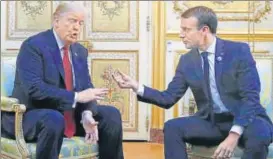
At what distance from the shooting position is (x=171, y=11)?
5.02 metres

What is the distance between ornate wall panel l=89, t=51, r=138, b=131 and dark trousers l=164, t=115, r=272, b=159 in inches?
94.9

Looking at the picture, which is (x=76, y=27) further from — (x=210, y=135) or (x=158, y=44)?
(x=158, y=44)

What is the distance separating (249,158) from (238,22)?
8.72ft

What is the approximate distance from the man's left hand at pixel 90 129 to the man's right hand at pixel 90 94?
106 mm

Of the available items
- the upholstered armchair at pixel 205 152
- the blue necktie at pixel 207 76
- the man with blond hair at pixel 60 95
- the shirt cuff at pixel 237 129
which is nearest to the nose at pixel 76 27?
the man with blond hair at pixel 60 95

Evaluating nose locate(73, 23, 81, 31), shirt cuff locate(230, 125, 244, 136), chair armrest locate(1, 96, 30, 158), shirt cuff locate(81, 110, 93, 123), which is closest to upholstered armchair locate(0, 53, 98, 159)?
chair armrest locate(1, 96, 30, 158)

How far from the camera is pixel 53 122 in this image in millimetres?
2600

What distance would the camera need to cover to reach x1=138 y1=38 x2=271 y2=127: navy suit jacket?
101 inches

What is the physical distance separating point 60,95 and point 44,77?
0.15 m

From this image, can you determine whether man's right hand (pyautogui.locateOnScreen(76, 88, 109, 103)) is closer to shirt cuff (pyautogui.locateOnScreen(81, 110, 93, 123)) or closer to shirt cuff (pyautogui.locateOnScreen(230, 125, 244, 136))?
shirt cuff (pyautogui.locateOnScreen(81, 110, 93, 123))

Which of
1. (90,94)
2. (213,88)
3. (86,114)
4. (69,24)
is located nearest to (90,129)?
(86,114)

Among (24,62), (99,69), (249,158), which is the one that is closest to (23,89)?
(24,62)

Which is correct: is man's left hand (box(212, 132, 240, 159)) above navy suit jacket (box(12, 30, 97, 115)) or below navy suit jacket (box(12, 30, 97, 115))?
below

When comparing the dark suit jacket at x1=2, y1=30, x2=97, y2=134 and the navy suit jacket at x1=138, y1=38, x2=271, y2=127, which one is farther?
the dark suit jacket at x1=2, y1=30, x2=97, y2=134
